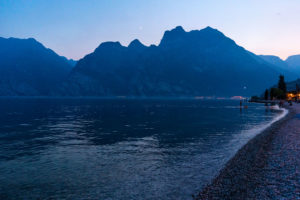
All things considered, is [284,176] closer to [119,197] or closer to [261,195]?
[261,195]

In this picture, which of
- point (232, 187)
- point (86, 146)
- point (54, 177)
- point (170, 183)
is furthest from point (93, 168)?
point (232, 187)

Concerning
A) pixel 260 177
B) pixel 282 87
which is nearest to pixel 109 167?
pixel 260 177

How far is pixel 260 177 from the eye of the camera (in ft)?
49.1

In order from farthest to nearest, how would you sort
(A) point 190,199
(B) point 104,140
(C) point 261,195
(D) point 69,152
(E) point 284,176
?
1. (B) point 104,140
2. (D) point 69,152
3. (E) point 284,176
4. (A) point 190,199
5. (C) point 261,195

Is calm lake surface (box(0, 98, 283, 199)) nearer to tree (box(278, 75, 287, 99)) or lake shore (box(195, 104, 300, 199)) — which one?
lake shore (box(195, 104, 300, 199))

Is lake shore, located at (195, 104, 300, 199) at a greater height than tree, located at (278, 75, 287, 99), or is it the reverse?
tree, located at (278, 75, 287, 99)

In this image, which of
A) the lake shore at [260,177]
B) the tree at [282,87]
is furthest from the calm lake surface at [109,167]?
the tree at [282,87]

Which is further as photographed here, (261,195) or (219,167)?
(219,167)

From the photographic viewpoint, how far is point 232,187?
13.7 metres

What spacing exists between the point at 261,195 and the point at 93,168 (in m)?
12.9

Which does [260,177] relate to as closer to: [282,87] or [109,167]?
[109,167]

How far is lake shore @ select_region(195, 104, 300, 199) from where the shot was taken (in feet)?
41.0

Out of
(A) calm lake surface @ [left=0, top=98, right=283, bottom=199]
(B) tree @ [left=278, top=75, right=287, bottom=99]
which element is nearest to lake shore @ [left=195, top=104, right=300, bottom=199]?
(A) calm lake surface @ [left=0, top=98, right=283, bottom=199]

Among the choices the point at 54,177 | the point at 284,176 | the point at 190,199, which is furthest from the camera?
the point at 54,177
